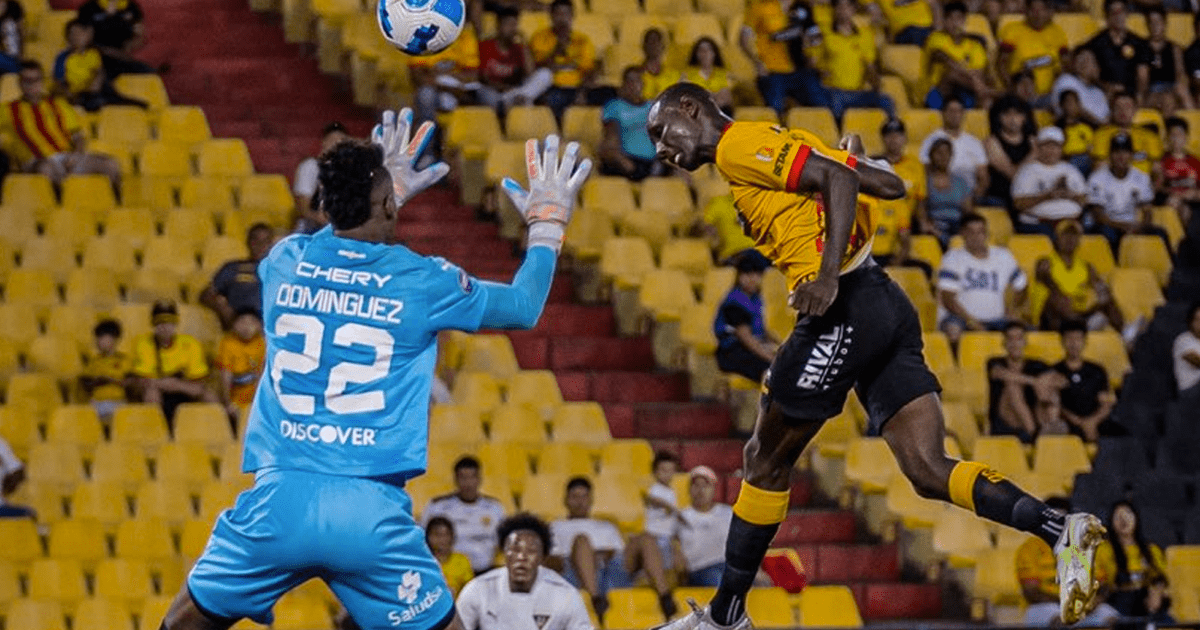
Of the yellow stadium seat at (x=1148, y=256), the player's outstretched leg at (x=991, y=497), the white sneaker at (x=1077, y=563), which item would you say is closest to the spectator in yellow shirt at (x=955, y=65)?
the yellow stadium seat at (x=1148, y=256)

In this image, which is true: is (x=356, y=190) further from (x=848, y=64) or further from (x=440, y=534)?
(x=848, y=64)

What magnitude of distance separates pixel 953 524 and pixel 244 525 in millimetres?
7391

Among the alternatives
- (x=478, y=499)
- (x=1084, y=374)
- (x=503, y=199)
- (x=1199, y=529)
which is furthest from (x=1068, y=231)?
(x=478, y=499)

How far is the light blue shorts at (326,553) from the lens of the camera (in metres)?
6.86

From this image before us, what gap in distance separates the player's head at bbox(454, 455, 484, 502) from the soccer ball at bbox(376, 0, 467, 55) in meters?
3.46

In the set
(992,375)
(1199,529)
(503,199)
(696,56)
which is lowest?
(1199,529)

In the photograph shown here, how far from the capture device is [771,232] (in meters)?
8.52

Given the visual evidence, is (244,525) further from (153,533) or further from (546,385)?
(546,385)

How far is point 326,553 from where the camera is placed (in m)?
6.86

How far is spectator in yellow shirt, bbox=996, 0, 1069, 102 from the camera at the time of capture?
17422mm

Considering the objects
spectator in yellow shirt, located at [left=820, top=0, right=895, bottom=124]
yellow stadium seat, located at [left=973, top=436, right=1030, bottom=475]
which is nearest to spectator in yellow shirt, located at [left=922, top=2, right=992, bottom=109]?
spectator in yellow shirt, located at [left=820, top=0, right=895, bottom=124]

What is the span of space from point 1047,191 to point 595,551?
4.95m

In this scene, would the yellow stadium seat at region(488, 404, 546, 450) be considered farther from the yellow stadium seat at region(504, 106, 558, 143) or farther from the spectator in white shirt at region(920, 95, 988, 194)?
the spectator in white shirt at region(920, 95, 988, 194)

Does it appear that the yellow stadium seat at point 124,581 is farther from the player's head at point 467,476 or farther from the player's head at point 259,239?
the player's head at point 259,239
